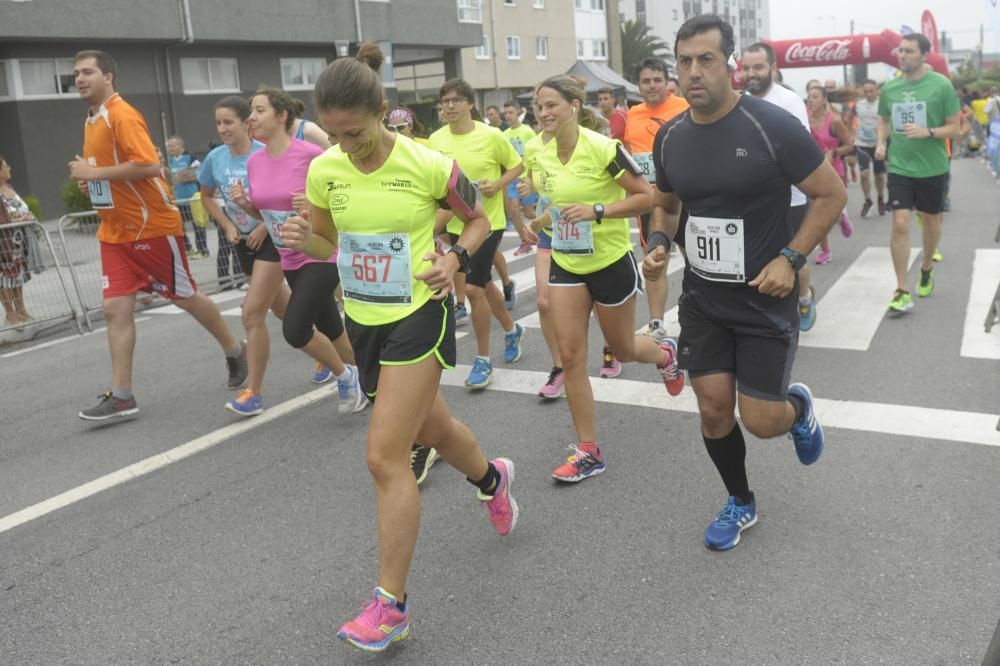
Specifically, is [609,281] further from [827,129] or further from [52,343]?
[827,129]

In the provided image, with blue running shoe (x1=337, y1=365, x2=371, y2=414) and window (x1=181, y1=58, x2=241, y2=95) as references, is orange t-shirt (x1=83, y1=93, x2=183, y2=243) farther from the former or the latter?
window (x1=181, y1=58, x2=241, y2=95)

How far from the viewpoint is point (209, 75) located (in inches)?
1045

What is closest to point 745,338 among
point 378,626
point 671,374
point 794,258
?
point 794,258

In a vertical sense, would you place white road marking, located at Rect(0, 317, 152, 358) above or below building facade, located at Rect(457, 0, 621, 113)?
below

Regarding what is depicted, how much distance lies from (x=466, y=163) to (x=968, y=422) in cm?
362

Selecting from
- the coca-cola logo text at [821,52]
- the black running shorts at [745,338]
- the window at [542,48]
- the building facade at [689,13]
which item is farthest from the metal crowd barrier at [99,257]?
the building facade at [689,13]

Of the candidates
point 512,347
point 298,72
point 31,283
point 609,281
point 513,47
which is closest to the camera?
point 609,281

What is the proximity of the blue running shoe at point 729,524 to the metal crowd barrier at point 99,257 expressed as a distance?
304 inches

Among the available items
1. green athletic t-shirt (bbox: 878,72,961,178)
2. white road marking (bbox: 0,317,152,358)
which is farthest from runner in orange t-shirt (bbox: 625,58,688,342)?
white road marking (bbox: 0,317,152,358)

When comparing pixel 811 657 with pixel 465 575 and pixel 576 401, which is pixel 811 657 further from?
pixel 576 401

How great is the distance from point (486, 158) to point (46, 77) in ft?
66.7

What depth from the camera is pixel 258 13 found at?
86.2 feet

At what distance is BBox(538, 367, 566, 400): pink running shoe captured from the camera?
5.88 m

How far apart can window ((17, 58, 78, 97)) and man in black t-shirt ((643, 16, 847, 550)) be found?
2247 centimetres
